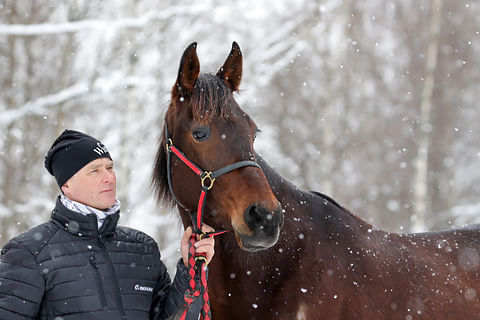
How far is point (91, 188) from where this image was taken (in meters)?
2.51

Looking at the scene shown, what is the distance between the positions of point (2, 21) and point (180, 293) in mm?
7392

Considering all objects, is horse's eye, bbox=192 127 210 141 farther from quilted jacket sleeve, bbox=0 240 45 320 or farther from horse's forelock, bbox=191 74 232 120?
quilted jacket sleeve, bbox=0 240 45 320

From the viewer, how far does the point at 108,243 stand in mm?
2543

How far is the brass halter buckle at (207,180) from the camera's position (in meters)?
2.63

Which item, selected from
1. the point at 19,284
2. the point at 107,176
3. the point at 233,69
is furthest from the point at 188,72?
the point at 19,284

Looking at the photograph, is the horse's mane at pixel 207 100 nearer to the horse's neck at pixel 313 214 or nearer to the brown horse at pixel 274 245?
the brown horse at pixel 274 245

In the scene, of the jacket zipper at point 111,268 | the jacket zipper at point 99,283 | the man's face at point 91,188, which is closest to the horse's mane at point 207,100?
the man's face at point 91,188

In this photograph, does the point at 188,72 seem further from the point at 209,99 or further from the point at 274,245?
the point at 274,245

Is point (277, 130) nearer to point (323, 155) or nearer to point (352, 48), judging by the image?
point (352, 48)

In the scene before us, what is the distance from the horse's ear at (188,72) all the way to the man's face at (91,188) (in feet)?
2.05

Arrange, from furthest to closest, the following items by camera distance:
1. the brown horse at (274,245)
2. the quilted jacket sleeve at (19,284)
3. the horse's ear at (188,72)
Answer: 1. the horse's ear at (188,72)
2. the brown horse at (274,245)
3. the quilted jacket sleeve at (19,284)

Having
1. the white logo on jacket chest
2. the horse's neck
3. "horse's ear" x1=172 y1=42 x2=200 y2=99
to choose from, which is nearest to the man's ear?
the white logo on jacket chest

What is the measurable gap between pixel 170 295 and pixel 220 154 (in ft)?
2.45

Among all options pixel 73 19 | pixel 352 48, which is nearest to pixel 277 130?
pixel 352 48
